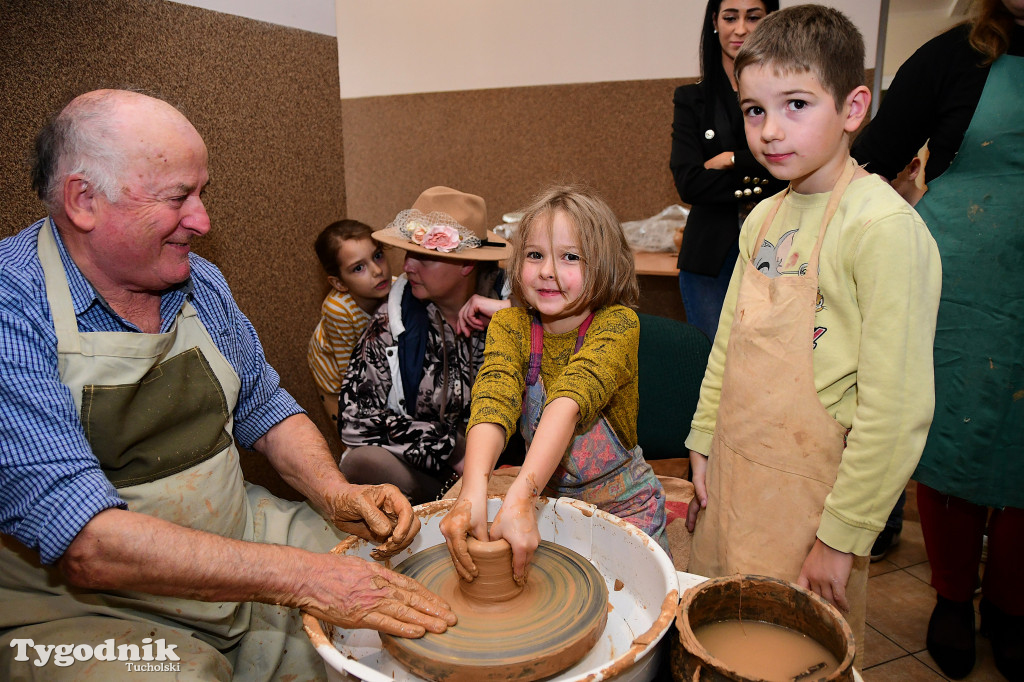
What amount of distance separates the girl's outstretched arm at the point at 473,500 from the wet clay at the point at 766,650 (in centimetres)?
37

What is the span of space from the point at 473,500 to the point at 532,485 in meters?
0.11

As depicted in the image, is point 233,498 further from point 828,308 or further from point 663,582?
point 828,308

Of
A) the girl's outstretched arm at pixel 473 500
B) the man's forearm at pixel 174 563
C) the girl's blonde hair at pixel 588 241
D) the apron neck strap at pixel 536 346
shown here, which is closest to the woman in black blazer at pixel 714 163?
the girl's blonde hair at pixel 588 241

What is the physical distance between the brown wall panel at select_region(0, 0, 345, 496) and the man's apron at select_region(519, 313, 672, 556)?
3.55 feet

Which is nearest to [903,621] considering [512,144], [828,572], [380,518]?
[828,572]

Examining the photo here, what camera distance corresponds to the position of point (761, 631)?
2.98 ft

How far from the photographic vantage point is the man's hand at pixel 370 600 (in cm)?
98

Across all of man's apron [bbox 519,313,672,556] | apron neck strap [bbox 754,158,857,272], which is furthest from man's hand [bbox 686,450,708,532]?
apron neck strap [bbox 754,158,857,272]

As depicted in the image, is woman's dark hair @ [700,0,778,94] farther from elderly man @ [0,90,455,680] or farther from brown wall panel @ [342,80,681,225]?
elderly man @ [0,90,455,680]

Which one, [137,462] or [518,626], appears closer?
[518,626]

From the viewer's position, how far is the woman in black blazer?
2.14m

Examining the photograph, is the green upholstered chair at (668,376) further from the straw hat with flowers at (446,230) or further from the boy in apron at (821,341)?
the boy in apron at (821,341)

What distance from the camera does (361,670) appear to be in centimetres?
82

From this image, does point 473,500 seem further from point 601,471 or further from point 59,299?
point 59,299
